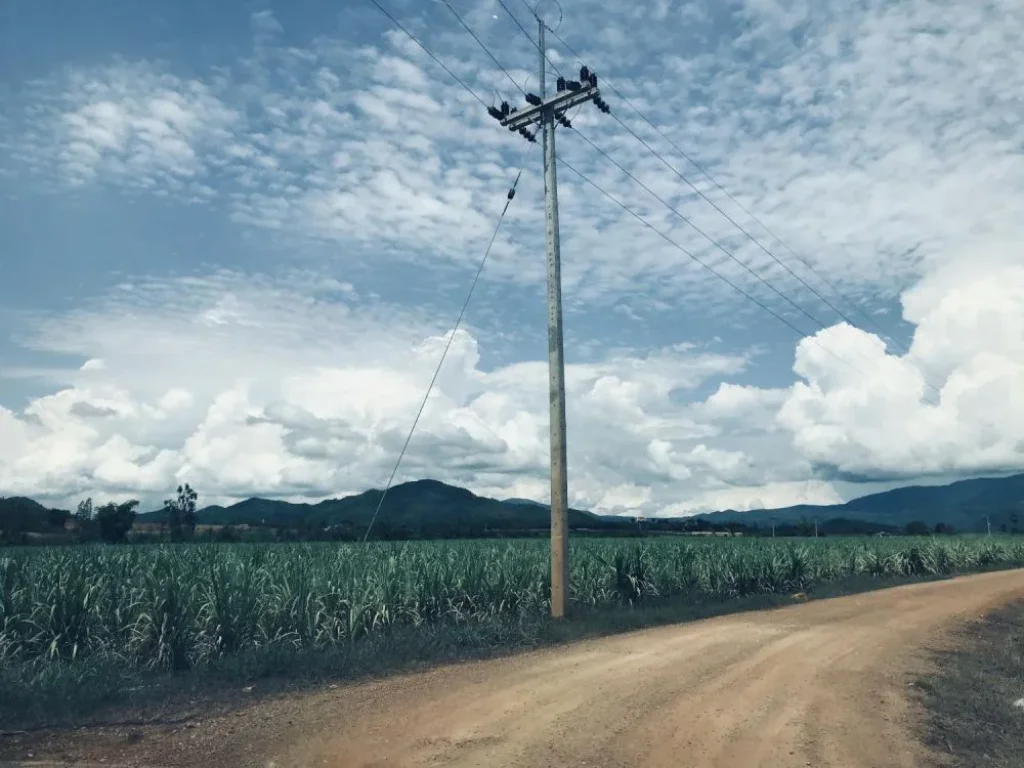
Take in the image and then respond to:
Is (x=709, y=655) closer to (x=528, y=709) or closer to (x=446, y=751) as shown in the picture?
(x=528, y=709)

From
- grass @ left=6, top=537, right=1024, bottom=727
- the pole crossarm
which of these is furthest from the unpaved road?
the pole crossarm

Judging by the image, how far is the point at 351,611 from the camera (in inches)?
531

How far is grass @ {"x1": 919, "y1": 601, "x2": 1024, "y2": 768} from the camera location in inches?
302

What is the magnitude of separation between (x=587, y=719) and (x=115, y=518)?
68436mm

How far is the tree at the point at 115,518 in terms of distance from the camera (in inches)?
2574

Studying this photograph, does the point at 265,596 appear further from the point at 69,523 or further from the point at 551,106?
the point at 69,523

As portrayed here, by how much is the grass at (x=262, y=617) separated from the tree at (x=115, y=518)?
52.9m

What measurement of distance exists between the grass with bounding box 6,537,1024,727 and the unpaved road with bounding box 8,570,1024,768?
4.06 ft

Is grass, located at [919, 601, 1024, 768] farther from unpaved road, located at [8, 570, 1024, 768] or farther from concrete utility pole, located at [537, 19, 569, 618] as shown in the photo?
concrete utility pole, located at [537, 19, 569, 618]

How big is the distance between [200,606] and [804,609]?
14868 millimetres

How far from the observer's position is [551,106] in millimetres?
17750

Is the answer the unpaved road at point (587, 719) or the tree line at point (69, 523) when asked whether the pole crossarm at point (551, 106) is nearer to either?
the unpaved road at point (587, 719)

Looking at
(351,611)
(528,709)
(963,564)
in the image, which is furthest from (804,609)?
(963,564)

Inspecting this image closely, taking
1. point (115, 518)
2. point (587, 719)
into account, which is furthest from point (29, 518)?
point (587, 719)
